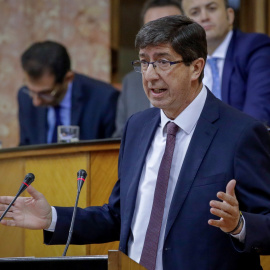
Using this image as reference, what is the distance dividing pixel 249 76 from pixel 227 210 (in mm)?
1802

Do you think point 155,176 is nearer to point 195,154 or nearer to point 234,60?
point 195,154

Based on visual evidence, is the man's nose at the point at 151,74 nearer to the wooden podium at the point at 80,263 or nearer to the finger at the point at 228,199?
Result: the finger at the point at 228,199

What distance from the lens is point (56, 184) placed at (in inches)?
138

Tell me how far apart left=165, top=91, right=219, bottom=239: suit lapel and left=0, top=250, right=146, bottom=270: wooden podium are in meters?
0.44

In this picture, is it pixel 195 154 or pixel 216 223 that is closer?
pixel 216 223

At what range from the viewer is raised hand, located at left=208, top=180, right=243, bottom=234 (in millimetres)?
2223

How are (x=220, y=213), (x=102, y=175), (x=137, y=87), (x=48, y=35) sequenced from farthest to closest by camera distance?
(x=48, y=35) → (x=137, y=87) → (x=102, y=175) → (x=220, y=213)

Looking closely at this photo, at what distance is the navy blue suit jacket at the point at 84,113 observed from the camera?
4.92 m

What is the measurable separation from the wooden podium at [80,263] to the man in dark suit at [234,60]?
6.14ft

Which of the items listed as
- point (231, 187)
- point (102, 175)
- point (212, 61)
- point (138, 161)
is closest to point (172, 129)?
point (138, 161)

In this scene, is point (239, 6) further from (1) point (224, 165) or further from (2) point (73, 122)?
(1) point (224, 165)

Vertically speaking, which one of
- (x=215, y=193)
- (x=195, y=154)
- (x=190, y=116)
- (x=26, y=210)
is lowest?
(x=26, y=210)

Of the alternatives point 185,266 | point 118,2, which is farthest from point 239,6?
point 185,266

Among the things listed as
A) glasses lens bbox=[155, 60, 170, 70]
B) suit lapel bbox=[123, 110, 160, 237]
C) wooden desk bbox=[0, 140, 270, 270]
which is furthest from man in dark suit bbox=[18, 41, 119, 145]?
glasses lens bbox=[155, 60, 170, 70]
